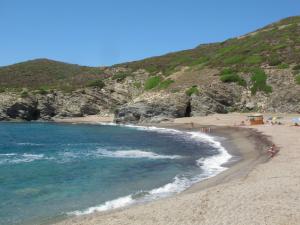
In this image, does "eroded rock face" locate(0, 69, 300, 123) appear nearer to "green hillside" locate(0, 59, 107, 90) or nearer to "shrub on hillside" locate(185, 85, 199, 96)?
"shrub on hillside" locate(185, 85, 199, 96)

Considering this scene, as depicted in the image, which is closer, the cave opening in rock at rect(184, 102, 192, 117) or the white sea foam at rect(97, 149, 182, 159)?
the white sea foam at rect(97, 149, 182, 159)

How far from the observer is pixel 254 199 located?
16797 mm

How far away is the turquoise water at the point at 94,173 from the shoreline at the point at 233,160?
0.90m

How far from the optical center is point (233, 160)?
30047 millimetres

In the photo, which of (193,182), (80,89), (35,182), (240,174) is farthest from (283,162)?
(80,89)

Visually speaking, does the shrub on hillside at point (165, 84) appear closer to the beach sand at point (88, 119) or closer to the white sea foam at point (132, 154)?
the beach sand at point (88, 119)

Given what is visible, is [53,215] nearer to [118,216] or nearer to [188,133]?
[118,216]

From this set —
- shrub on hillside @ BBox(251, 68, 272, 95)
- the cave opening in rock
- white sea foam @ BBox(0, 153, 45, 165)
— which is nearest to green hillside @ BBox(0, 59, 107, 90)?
the cave opening in rock

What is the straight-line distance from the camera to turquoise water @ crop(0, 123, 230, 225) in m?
19.0

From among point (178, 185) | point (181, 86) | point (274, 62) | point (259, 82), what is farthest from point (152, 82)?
point (178, 185)

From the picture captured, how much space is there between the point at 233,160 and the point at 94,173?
1040 cm

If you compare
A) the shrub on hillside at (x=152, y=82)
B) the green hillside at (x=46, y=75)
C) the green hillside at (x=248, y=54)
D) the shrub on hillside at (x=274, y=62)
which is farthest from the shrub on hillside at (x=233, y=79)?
the green hillside at (x=46, y=75)

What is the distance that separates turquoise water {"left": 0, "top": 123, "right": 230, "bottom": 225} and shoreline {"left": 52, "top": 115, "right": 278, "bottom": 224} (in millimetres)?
901

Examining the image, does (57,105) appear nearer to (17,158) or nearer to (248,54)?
(248,54)
